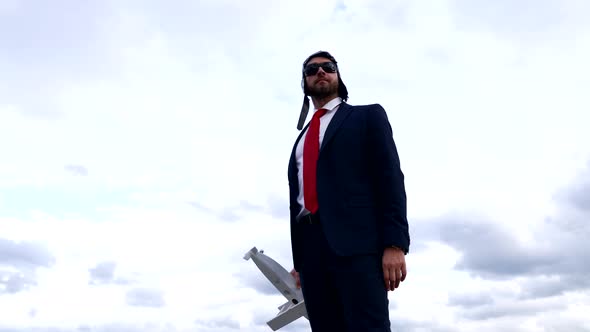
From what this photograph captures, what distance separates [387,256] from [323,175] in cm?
81

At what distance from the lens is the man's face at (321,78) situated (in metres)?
5.21

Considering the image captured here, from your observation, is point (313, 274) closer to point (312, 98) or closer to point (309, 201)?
point (309, 201)

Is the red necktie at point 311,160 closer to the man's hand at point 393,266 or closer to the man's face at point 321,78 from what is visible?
the man's face at point 321,78

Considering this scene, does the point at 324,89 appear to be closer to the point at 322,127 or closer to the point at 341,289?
the point at 322,127

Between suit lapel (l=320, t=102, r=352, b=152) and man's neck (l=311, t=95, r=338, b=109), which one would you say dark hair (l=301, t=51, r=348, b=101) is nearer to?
man's neck (l=311, t=95, r=338, b=109)

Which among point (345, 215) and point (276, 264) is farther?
point (276, 264)

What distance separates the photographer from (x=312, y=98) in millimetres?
5398

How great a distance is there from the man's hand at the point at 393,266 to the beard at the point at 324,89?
157cm

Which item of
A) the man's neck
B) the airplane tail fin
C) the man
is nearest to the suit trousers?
the man

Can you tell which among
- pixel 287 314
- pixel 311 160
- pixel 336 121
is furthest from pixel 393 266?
pixel 287 314

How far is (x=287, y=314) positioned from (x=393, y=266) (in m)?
2.57

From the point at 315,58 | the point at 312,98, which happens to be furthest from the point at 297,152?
the point at 315,58

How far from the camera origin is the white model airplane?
6.39m

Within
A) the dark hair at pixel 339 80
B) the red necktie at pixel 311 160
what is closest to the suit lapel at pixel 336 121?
the red necktie at pixel 311 160
